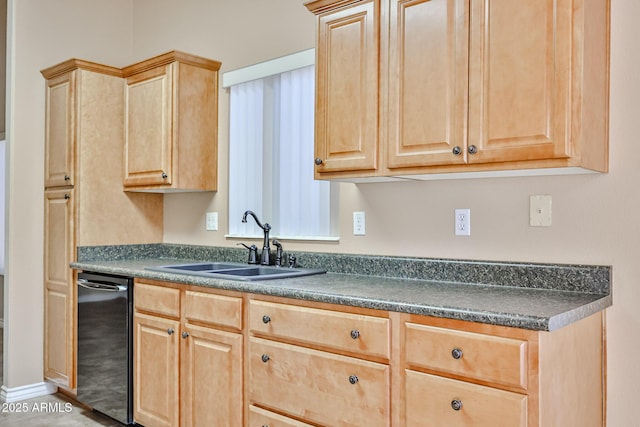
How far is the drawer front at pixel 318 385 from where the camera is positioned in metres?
1.90

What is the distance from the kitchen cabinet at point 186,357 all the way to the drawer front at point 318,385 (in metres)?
0.15

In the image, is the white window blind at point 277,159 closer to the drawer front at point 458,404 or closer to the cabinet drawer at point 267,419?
the cabinet drawer at point 267,419

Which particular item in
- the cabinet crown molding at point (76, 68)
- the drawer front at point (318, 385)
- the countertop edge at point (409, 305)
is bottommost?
the drawer front at point (318, 385)

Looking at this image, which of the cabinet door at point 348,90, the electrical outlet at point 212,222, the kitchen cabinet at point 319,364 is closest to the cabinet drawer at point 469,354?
the kitchen cabinet at point 319,364

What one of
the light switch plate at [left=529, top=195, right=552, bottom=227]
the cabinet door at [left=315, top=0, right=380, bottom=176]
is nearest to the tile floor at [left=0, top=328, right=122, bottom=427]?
the cabinet door at [left=315, top=0, right=380, bottom=176]

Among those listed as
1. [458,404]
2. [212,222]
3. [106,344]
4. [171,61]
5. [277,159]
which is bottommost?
[106,344]

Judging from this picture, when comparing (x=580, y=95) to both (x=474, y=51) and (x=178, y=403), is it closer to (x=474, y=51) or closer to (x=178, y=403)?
(x=474, y=51)

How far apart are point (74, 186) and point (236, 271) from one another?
1.18 meters

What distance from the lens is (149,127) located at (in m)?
3.34

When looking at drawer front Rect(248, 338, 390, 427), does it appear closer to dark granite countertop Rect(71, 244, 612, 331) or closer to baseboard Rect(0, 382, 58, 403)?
dark granite countertop Rect(71, 244, 612, 331)

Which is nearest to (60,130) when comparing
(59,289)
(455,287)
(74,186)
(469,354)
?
(74,186)

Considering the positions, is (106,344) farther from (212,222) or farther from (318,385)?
(318,385)

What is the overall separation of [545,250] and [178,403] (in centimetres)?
178

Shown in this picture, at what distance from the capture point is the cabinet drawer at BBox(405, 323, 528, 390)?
5.13ft
